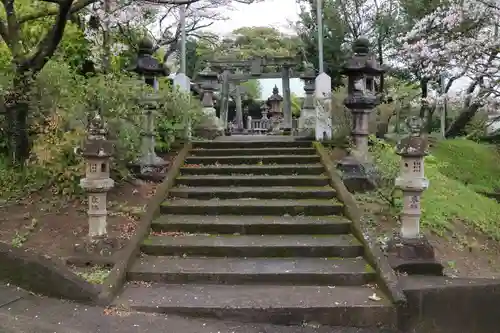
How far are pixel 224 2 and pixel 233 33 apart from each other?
13.2m

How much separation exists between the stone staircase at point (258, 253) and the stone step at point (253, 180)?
2 cm

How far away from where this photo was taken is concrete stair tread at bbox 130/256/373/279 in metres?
5.60

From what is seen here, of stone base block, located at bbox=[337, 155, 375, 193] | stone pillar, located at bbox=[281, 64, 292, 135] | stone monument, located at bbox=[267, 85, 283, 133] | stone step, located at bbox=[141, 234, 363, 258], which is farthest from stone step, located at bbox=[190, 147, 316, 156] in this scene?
stone monument, located at bbox=[267, 85, 283, 133]

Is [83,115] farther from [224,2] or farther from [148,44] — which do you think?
[224,2]

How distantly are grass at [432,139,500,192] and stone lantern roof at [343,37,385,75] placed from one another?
13.8 feet

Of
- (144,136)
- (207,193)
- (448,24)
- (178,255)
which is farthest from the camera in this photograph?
(448,24)

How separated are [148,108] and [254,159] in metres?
2.22

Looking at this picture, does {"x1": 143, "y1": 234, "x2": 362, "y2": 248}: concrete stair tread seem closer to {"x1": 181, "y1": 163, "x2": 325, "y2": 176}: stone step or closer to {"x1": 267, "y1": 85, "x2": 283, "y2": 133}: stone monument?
{"x1": 181, "y1": 163, "x2": 325, "y2": 176}: stone step

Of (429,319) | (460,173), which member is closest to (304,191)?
(429,319)

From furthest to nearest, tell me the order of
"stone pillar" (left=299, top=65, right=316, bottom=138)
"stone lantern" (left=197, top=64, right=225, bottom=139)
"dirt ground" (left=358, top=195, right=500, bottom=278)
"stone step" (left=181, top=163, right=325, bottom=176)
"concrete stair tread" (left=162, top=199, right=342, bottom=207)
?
"stone lantern" (left=197, top=64, right=225, bottom=139) → "stone pillar" (left=299, top=65, right=316, bottom=138) → "stone step" (left=181, top=163, right=325, bottom=176) → "concrete stair tread" (left=162, top=199, right=342, bottom=207) → "dirt ground" (left=358, top=195, right=500, bottom=278)

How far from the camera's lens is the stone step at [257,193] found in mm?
7488

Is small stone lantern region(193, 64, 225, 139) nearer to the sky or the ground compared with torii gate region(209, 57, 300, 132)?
nearer to the ground

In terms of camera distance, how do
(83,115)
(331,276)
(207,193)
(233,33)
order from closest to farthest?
1. (331,276)
2. (83,115)
3. (207,193)
4. (233,33)

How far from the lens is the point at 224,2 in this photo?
16.3 meters
